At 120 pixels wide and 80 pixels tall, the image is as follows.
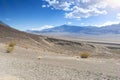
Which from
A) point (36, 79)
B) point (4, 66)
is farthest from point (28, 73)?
point (4, 66)

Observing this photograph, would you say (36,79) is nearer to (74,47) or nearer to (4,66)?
(4,66)

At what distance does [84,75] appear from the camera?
13.4m

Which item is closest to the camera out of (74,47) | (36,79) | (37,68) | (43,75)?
(36,79)

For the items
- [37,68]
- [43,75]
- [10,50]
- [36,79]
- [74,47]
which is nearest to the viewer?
[36,79]

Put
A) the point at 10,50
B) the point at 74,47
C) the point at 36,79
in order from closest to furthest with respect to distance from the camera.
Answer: the point at 36,79 → the point at 10,50 → the point at 74,47

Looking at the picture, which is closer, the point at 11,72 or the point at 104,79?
the point at 104,79

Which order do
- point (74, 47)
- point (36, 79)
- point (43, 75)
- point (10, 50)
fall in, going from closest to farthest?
point (36, 79) → point (43, 75) → point (10, 50) → point (74, 47)

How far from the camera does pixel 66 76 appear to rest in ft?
42.6

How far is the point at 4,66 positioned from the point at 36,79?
4229 mm

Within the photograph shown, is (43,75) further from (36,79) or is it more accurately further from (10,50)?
(10,50)

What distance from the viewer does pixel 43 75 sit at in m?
13.2

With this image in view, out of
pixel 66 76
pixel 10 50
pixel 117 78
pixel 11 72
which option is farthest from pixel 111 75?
pixel 10 50

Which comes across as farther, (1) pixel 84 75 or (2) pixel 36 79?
(1) pixel 84 75

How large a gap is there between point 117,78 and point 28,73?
4.69 metres
